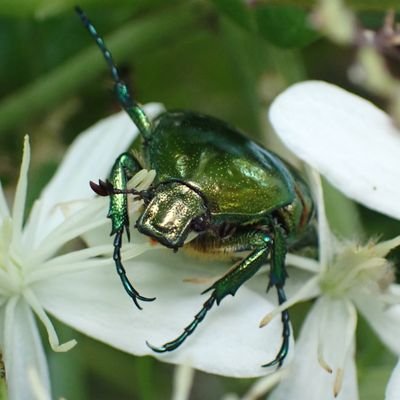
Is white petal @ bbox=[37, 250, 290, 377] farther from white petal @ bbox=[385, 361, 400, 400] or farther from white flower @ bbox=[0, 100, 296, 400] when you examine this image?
white petal @ bbox=[385, 361, 400, 400]

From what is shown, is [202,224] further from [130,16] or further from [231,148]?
[130,16]

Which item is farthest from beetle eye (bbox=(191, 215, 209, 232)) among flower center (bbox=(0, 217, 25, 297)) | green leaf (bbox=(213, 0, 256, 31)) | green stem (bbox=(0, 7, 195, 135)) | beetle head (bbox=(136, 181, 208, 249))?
green stem (bbox=(0, 7, 195, 135))

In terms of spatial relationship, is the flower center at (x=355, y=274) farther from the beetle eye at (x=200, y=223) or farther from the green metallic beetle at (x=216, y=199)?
the beetle eye at (x=200, y=223)

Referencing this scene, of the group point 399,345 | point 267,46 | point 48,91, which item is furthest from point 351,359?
point 48,91

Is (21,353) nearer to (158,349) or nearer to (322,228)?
(158,349)

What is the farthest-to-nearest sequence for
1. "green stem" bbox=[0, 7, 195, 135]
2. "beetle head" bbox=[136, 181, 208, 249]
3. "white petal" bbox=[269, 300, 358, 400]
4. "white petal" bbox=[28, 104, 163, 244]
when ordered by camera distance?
"green stem" bbox=[0, 7, 195, 135]
"white petal" bbox=[28, 104, 163, 244]
"white petal" bbox=[269, 300, 358, 400]
"beetle head" bbox=[136, 181, 208, 249]
